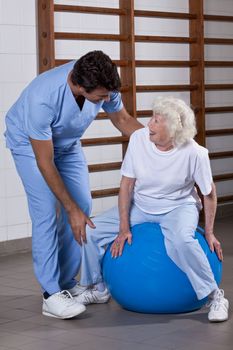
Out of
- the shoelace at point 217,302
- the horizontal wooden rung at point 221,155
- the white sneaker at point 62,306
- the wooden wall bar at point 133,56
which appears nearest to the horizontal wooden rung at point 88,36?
the wooden wall bar at point 133,56

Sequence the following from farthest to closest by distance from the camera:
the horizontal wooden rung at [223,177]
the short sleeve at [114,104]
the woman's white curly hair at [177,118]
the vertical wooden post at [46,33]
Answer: the horizontal wooden rung at [223,177]
the vertical wooden post at [46,33]
the short sleeve at [114,104]
the woman's white curly hair at [177,118]

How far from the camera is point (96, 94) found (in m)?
3.63

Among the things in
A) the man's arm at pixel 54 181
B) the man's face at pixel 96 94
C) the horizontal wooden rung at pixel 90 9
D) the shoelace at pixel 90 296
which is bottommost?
the shoelace at pixel 90 296

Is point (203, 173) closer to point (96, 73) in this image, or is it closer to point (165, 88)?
point (96, 73)

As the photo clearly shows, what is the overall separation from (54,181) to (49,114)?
12.3 inches

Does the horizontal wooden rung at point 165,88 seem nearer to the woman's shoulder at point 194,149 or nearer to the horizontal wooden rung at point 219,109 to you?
the horizontal wooden rung at point 219,109

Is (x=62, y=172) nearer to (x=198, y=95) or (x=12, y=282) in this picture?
(x=12, y=282)

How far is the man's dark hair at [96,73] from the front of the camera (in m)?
3.55

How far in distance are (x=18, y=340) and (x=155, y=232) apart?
31.3 inches

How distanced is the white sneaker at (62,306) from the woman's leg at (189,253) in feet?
1.74

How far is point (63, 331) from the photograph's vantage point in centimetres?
373

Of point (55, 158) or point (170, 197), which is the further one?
point (55, 158)

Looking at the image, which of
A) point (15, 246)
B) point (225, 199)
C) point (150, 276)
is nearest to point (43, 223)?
point (150, 276)

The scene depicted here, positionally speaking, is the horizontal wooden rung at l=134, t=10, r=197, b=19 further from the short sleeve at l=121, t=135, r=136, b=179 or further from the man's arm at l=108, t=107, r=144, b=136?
the short sleeve at l=121, t=135, r=136, b=179
